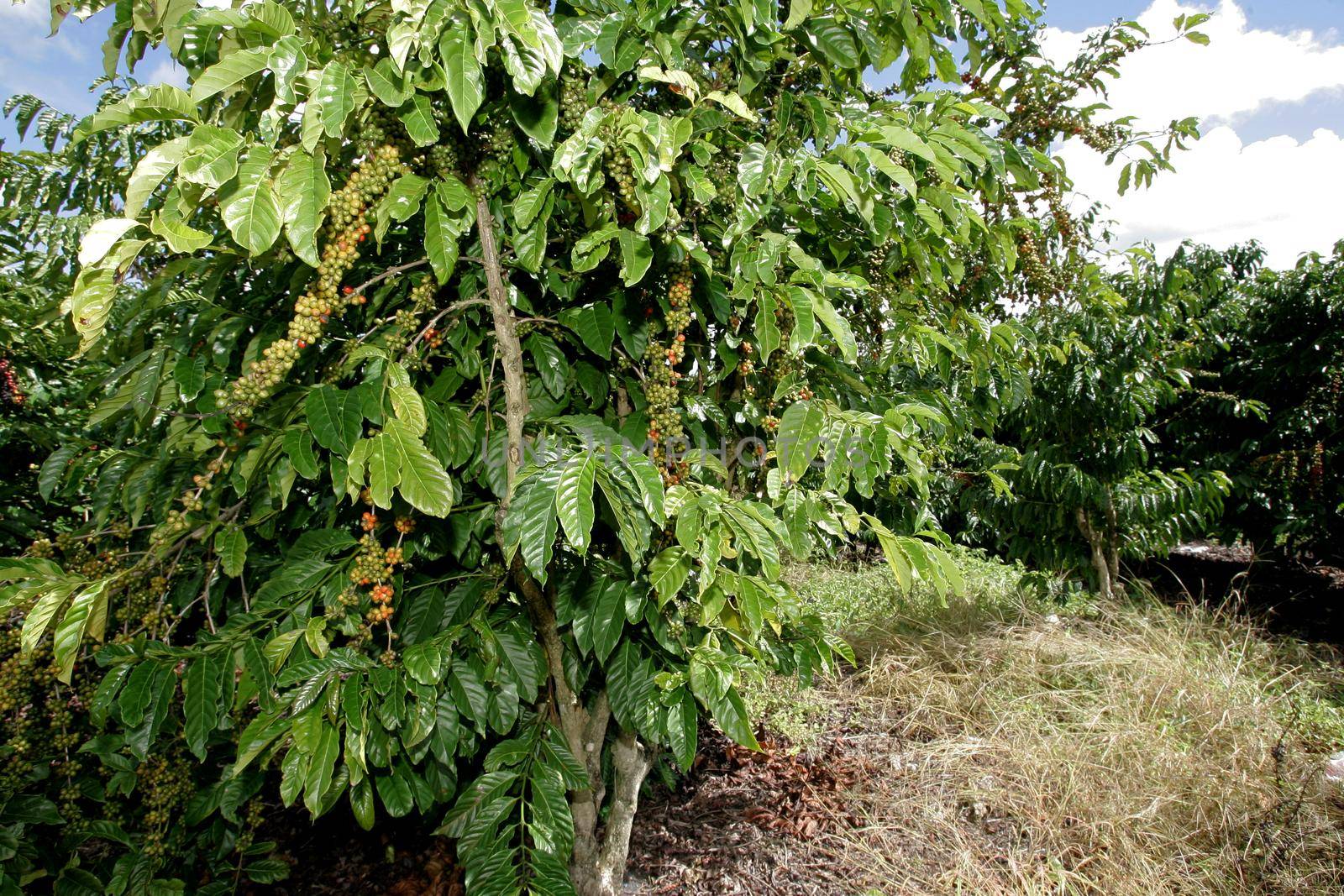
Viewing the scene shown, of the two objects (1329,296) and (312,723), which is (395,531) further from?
(1329,296)

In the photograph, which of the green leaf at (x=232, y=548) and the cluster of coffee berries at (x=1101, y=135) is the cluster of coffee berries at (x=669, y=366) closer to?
the green leaf at (x=232, y=548)

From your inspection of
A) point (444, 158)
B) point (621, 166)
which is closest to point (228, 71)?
point (444, 158)

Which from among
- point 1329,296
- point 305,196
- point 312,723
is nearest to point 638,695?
point 312,723

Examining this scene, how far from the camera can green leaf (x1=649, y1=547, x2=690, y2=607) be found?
4.25ft

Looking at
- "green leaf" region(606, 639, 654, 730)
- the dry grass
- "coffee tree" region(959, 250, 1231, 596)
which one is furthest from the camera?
"coffee tree" region(959, 250, 1231, 596)

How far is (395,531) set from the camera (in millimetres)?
1594

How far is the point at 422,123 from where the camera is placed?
114 centimetres

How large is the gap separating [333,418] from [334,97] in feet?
1.60

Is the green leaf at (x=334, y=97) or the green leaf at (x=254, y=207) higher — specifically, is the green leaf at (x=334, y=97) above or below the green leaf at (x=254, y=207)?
above

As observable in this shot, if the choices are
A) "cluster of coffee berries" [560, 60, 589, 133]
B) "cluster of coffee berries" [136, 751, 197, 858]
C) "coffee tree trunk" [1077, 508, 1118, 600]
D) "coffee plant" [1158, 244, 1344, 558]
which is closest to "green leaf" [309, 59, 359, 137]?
"cluster of coffee berries" [560, 60, 589, 133]

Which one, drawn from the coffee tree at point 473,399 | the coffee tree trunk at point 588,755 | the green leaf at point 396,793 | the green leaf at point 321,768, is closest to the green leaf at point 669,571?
the coffee tree at point 473,399

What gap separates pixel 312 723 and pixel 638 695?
594 mm

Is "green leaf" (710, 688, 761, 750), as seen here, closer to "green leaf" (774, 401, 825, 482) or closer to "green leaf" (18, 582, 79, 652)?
"green leaf" (774, 401, 825, 482)

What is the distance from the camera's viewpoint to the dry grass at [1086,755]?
84.8 inches
